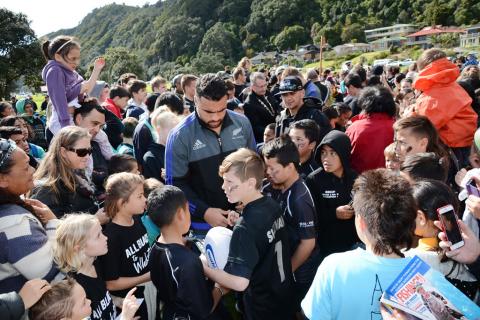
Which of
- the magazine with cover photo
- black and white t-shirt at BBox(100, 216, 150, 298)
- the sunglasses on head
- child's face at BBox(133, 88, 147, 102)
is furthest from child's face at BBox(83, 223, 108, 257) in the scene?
child's face at BBox(133, 88, 147, 102)

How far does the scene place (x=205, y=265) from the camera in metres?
2.61

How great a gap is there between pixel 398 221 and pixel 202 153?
181 centimetres

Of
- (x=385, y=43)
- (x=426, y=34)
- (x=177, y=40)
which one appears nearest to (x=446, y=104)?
(x=426, y=34)

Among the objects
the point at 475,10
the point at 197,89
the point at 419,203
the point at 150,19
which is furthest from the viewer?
the point at 150,19

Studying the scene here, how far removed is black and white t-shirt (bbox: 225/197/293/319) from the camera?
239 centimetres

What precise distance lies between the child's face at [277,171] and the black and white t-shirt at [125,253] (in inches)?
46.7

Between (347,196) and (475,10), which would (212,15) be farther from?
(347,196)

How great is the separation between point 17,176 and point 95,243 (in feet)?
2.16

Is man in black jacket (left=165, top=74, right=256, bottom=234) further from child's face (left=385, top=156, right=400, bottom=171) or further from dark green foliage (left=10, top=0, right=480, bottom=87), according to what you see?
dark green foliage (left=10, top=0, right=480, bottom=87)

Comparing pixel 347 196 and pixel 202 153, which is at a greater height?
pixel 202 153

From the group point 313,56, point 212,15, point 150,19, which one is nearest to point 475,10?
point 313,56

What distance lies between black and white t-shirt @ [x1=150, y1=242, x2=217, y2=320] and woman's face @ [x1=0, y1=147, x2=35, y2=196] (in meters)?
0.94

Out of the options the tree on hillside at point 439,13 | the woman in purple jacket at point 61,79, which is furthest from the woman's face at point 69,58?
the tree on hillside at point 439,13

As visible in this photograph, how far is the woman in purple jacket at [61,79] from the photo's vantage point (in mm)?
4328
